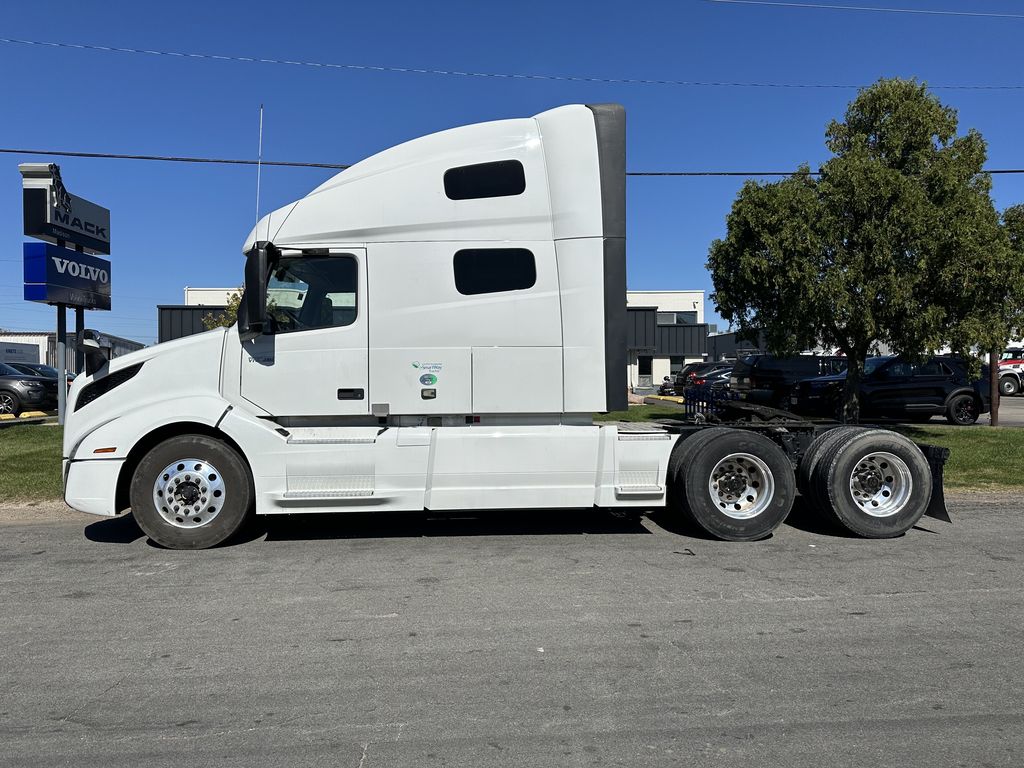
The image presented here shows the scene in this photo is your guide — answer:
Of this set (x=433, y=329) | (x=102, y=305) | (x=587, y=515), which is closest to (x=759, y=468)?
(x=587, y=515)

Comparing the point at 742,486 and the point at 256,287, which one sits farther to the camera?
the point at 742,486

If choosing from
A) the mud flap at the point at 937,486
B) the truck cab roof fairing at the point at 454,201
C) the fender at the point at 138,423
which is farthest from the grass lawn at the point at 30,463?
the mud flap at the point at 937,486

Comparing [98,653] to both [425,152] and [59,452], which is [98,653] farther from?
[59,452]

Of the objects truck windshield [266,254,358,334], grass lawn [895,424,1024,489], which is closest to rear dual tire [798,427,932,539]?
grass lawn [895,424,1024,489]

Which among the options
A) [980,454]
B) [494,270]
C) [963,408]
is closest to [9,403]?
[494,270]

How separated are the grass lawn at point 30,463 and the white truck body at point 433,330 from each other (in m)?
3.49

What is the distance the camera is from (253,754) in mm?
3023

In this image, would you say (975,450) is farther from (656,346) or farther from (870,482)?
(656,346)

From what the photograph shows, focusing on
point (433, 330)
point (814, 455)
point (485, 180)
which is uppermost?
point (485, 180)

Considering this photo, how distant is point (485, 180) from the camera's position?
647cm

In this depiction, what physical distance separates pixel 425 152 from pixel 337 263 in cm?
127

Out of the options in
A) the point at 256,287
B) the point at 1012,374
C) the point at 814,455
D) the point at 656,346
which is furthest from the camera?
the point at 656,346

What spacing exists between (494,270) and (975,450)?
10064mm

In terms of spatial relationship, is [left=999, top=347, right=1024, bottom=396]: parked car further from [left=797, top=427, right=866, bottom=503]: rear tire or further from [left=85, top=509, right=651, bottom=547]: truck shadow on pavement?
[left=85, top=509, right=651, bottom=547]: truck shadow on pavement
